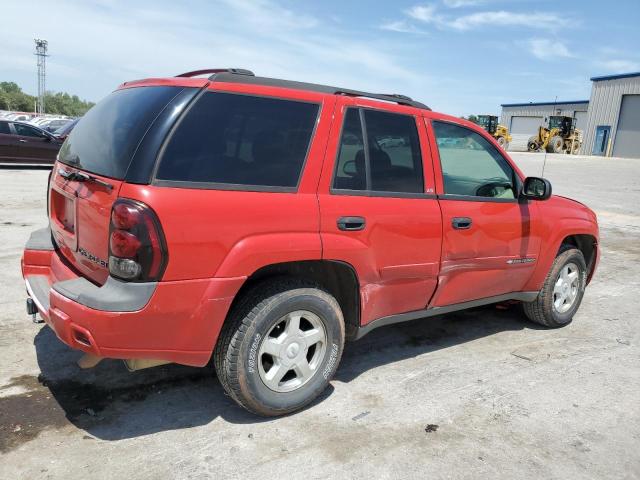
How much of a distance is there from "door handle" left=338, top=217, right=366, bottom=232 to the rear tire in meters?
2.35

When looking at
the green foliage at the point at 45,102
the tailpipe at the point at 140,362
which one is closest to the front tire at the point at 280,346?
the tailpipe at the point at 140,362

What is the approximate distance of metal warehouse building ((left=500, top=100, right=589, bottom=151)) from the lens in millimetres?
59438

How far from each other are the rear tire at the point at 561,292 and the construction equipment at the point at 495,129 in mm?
38113

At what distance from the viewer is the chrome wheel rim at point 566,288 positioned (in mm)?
4781

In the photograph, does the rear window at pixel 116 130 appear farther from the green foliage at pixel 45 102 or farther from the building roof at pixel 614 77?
the green foliage at pixel 45 102

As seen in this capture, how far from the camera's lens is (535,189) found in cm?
417

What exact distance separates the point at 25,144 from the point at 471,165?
15.1 m

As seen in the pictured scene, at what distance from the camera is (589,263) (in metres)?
5.18

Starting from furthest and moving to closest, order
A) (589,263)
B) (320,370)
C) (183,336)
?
(589,263)
(320,370)
(183,336)

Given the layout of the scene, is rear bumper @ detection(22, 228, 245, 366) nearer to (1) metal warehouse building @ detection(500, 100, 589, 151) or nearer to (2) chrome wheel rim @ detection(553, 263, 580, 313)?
(2) chrome wheel rim @ detection(553, 263, 580, 313)

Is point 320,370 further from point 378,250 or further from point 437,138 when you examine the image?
point 437,138

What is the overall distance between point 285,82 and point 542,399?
2.60 metres

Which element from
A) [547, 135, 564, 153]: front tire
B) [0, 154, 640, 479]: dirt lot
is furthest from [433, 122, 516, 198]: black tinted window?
[547, 135, 564, 153]: front tire

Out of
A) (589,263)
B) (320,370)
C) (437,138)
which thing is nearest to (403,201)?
(437,138)
